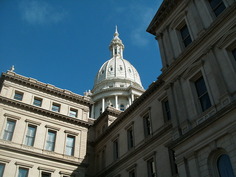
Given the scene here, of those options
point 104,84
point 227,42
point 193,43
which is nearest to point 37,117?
point 193,43

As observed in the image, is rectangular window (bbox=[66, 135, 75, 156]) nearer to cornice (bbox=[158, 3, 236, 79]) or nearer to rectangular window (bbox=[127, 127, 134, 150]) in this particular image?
rectangular window (bbox=[127, 127, 134, 150])

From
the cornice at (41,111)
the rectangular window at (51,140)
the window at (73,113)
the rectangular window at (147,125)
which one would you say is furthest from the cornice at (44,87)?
the rectangular window at (147,125)

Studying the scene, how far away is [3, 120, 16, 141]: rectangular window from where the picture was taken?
109 feet

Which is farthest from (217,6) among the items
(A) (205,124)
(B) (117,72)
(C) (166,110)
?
(B) (117,72)

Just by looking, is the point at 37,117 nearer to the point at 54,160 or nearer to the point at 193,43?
the point at 54,160

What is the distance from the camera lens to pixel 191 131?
18594 mm

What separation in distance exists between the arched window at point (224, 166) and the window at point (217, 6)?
11.1 m

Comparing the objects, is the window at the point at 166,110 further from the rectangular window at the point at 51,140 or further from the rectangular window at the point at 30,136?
the rectangular window at the point at 30,136

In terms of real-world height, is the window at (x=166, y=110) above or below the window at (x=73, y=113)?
below

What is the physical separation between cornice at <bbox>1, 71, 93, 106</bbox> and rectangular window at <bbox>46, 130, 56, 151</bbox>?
19.8 ft

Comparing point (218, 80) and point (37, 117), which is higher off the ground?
point (37, 117)

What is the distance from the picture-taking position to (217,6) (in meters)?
21.4

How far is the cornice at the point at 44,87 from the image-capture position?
37375mm

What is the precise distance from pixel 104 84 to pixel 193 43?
209 feet
